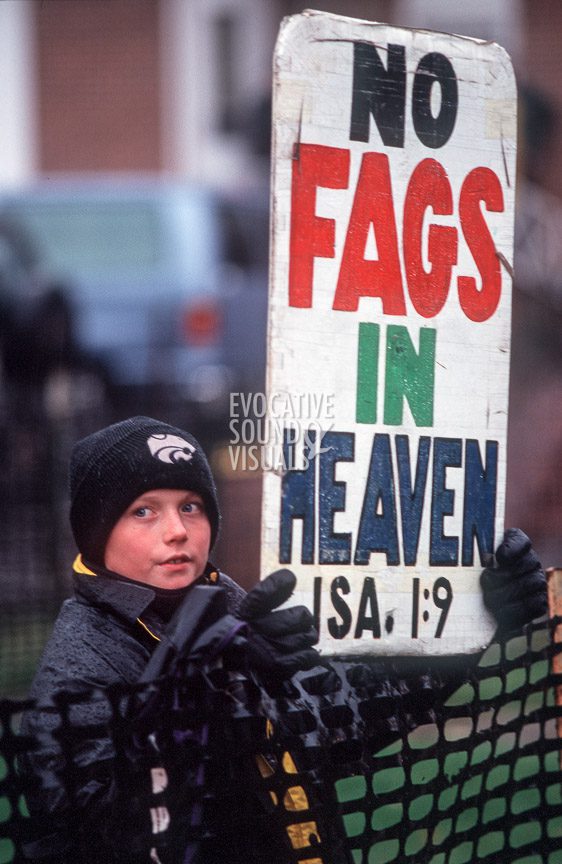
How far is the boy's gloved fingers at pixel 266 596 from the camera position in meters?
2.12

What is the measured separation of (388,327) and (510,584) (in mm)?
534

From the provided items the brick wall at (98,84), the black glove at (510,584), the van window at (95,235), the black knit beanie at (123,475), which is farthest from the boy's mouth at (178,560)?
the brick wall at (98,84)

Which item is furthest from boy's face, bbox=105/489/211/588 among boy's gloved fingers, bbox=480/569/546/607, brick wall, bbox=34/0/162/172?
brick wall, bbox=34/0/162/172

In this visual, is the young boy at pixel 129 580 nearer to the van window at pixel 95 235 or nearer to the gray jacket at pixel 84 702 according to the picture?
the gray jacket at pixel 84 702

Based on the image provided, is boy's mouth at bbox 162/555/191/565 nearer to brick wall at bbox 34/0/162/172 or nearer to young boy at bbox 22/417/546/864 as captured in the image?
young boy at bbox 22/417/546/864

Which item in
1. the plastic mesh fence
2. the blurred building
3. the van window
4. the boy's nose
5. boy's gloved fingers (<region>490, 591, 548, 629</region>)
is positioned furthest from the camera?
the blurred building

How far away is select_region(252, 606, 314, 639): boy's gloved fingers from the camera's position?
2.12 meters

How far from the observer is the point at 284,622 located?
214 cm

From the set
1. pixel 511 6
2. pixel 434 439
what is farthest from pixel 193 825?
pixel 511 6

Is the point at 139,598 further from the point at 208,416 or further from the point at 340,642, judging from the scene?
the point at 208,416

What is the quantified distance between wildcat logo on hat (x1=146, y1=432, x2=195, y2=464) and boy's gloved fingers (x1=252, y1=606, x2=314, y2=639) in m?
0.44

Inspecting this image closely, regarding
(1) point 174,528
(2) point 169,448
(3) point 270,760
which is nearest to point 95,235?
(2) point 169,448

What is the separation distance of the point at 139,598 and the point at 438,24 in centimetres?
1480

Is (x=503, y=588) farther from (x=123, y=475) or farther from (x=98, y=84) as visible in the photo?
(x=98, y=84)
